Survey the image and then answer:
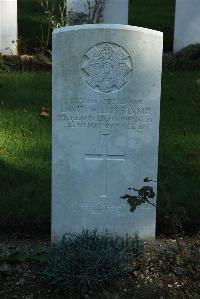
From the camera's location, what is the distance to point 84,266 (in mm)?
4578

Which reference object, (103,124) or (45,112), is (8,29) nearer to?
(45,112)

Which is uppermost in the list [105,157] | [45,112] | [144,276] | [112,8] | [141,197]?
[112,8]

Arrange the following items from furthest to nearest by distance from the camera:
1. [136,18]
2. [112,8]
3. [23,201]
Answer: [136,18], [112,8], [23,201]

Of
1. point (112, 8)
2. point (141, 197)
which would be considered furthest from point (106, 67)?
point (112, 8)

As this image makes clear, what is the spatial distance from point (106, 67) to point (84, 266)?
138 cm

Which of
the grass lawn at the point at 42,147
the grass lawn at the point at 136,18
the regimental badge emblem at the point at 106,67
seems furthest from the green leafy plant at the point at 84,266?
the grass lawn at the point at 136,18

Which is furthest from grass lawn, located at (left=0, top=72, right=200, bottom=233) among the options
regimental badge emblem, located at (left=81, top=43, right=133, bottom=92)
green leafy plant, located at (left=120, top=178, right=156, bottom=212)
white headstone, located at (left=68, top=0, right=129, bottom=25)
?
white headstone, located at (left=68, top=0, right=129, bottom=25)

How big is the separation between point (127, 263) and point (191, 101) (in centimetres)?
413

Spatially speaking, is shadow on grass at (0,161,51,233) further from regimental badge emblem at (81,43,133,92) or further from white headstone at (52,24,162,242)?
regimental badge emblem at (81,43,133,92)

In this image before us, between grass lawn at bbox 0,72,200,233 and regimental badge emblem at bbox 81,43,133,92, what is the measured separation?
981 mm

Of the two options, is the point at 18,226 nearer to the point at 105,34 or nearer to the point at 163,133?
the point at 105,34

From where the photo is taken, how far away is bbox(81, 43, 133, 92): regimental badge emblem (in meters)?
4.85

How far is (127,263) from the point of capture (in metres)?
4.79

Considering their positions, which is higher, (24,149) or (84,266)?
(24,149)
